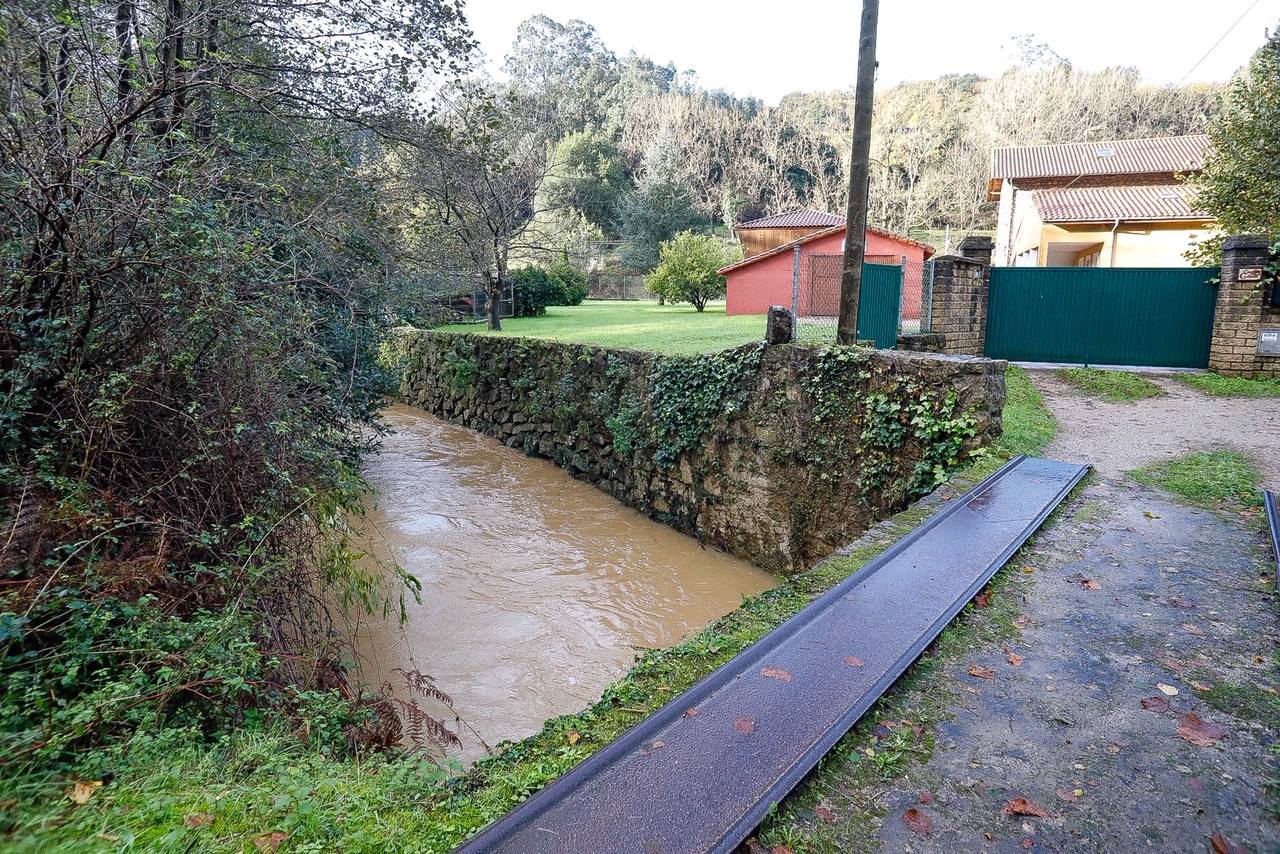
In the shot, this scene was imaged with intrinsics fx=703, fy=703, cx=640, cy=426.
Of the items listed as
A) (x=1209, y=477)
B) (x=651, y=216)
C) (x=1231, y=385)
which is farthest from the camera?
(x=651, y=216)

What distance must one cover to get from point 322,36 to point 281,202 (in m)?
2.36

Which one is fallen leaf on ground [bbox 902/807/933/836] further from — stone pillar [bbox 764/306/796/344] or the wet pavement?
stone pillar [bbox 764/306/796/344]

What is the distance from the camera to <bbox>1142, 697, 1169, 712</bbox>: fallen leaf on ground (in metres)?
2.85

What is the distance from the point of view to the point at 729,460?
8.96 m

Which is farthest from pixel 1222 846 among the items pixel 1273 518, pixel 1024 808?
pixel 1273 518

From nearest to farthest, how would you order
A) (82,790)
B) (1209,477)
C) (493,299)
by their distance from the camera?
1. (82,790)
2. (1209,477)
3. (493,299)

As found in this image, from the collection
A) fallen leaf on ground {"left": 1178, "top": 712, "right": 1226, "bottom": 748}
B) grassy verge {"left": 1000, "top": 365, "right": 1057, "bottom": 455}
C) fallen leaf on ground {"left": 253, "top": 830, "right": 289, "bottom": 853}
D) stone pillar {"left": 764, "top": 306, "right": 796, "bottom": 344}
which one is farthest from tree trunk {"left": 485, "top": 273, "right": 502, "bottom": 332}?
fallen leaf on ground {"left": 1178, "top": 712, "right": 1226, "bottom": 748}

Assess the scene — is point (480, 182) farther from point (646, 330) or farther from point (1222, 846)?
point (1222, 846)

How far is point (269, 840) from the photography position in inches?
81.2

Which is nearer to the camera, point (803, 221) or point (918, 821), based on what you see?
point (918, 821)

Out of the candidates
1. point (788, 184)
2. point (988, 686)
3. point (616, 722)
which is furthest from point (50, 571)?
point (788, 184)

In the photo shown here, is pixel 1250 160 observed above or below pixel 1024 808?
above

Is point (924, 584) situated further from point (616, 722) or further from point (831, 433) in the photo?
point (831, 433)

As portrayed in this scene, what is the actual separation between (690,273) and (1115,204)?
12.9m
